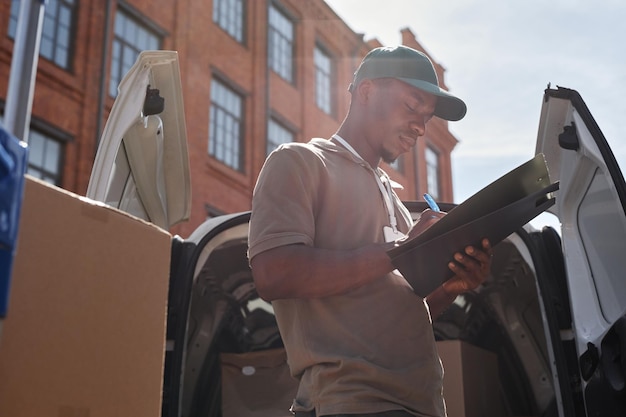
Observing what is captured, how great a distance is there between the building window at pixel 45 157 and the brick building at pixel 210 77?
2 centimetres

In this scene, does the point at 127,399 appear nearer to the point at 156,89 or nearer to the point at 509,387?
the point at 156,89

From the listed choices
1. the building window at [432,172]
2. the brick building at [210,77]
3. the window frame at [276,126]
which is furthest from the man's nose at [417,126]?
the building window at [432,172]

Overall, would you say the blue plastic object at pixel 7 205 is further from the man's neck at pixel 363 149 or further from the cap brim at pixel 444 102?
the cap brim at pixel 444 102

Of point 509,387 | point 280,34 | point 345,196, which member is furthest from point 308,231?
point 280,34

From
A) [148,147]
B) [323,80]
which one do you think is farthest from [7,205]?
[323,80]

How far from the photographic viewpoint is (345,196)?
89.0 inches

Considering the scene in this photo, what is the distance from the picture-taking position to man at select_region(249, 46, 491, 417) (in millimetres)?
2020

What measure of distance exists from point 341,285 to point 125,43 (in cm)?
1341

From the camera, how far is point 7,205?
135 centimetres

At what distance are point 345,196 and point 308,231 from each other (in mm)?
197

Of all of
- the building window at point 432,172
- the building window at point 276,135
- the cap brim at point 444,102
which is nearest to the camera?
the cap brim at point 444,102

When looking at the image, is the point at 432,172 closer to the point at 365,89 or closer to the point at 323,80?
the point at 323,80

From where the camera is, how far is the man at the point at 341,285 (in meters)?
2.02

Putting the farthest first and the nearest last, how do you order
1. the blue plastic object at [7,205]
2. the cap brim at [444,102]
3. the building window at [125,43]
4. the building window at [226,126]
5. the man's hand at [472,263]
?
1. the building window at [226,126]
2. the building window at [125,43]
3. the cap brim at [444,102]
4. the man's hand at [472,263]
5. the blue plastic object at [7,205]
